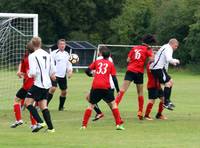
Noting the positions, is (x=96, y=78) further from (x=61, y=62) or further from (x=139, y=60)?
(x=61, y=62)

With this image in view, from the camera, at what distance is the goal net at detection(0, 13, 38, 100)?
2538cm

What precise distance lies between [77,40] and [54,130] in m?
58.3

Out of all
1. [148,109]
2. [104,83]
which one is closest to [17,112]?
[104,83]

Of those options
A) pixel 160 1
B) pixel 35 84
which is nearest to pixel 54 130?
pixel 35 84

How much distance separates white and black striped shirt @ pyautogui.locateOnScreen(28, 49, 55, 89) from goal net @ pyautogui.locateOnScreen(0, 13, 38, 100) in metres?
8.72

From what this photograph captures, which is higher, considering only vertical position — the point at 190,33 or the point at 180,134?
the point at 180,134

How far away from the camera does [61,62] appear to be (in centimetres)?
2234

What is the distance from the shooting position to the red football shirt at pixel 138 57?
19062 mm

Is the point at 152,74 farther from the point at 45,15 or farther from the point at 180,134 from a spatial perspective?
the point at 45,15

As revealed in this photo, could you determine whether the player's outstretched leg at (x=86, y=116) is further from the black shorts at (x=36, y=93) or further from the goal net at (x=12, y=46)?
the goal net at (x=12, y=46)

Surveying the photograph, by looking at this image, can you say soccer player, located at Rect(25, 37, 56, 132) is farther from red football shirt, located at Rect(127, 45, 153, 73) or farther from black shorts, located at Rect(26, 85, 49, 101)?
red football shirt, located at Rect(127, 45, 153, 73)

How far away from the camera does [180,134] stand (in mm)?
15500

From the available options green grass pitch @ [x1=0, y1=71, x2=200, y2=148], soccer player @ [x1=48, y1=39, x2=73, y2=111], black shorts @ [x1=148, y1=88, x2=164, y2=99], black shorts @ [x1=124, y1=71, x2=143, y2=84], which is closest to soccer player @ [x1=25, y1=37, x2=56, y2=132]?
green grass pitch @ [x1=0, y1=71, x2=200, y2=148]

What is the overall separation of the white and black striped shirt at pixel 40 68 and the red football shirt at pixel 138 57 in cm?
377
